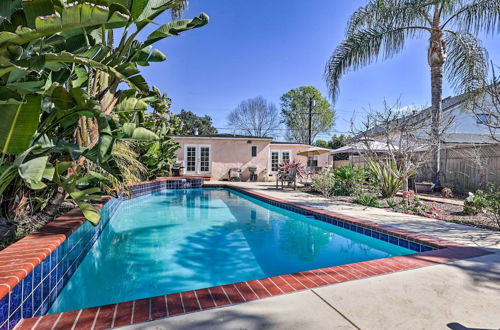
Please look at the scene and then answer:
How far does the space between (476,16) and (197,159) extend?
47.4 feet

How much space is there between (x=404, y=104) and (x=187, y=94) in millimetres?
24983

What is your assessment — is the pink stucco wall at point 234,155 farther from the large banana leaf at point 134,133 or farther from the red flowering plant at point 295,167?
the large banana leaf at point 134,133

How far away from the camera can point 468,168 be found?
10.3 metres

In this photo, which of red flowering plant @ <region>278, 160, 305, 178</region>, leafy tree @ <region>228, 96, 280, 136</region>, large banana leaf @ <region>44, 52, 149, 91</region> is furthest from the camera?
leafy tree @ <region>228, 96, 280, 136</region>

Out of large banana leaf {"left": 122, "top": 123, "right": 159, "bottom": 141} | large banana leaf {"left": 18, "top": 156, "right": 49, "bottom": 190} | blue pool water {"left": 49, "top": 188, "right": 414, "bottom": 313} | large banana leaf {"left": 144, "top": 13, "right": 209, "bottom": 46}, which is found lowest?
blue pool water {"left": 49, "top": 188, "right": 414, "bottom": 313}

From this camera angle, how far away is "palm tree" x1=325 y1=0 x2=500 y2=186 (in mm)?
8984

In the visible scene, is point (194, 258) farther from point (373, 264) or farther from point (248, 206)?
point (248, 206)

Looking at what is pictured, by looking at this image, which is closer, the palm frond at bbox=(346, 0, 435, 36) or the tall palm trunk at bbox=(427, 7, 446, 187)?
the palm frond at bbox=(346, 0, 435, 36)

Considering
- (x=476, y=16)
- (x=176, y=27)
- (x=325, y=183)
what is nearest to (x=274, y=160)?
(x=325, y=183)

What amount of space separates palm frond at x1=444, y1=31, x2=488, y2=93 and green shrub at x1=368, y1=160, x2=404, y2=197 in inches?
164

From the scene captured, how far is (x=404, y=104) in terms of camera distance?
865 centimetres

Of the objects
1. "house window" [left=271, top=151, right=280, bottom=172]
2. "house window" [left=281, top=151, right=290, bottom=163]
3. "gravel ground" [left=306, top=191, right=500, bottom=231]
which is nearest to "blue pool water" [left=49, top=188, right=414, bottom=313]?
"gravel ground" [left=306, top=191, right=500, bottom=231]

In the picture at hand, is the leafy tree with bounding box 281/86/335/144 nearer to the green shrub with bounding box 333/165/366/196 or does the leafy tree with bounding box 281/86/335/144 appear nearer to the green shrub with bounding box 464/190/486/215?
the green shrub with bounding box 333/165/366/196

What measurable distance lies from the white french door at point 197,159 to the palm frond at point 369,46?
31.5 ft
